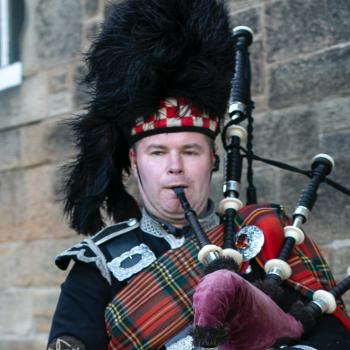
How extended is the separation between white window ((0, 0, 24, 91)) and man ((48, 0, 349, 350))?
2653 millimetres

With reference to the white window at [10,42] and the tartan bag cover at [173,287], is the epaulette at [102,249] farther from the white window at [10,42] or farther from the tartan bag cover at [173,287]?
the white window at [10,42]

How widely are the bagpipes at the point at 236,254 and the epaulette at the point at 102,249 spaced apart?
0.89 feet

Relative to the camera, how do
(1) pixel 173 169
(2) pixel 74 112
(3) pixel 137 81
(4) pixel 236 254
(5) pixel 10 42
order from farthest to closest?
(5) pixel 10 42 < (2) pixel 74 112 < (3) pixel 137 81 < (1) pixel 173 169 < (4) pixel 236 254

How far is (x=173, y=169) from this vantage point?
304cm

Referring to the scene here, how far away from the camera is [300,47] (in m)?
4.35

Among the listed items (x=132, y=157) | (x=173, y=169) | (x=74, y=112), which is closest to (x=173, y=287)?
(x=173, y=169)

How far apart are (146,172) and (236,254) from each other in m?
0.42

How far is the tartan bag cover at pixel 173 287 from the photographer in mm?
2936

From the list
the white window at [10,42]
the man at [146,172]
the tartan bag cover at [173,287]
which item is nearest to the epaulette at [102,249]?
the man at [146,172]

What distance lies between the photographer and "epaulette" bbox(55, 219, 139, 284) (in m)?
3.06

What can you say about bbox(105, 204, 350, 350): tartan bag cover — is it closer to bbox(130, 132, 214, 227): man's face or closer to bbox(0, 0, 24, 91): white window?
bbox(130, 132, 214, 227): man's face

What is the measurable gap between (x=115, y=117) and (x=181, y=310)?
0.71m

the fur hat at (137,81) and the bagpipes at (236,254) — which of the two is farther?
the fur hat at (137,81)

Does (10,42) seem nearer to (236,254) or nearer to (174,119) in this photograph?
(174,119)
